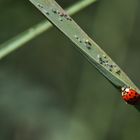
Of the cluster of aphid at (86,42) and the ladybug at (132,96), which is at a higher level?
the cluster of aphid at (86,42)

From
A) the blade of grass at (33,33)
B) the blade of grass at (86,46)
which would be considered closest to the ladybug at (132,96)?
the blade of grass at (86,46)

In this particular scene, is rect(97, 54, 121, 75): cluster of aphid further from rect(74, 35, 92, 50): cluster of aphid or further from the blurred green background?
the blurred green background

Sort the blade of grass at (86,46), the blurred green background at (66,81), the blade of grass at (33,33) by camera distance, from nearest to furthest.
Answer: the blade of grass at (86,46) < the blade of grass at (33,33) < the blurred green background at (66,81)

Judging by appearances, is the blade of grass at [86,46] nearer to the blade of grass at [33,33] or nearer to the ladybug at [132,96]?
the ladybug at [132,96]

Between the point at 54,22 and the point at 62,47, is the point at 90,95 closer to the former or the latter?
the point at 62,47

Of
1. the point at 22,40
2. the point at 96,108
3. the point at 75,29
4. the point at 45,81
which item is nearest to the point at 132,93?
the point at 75,29

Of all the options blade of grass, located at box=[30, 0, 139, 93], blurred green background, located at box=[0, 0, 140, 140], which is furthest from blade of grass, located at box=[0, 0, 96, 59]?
blurred green background, located at box=[0, 0, 140, 140]
